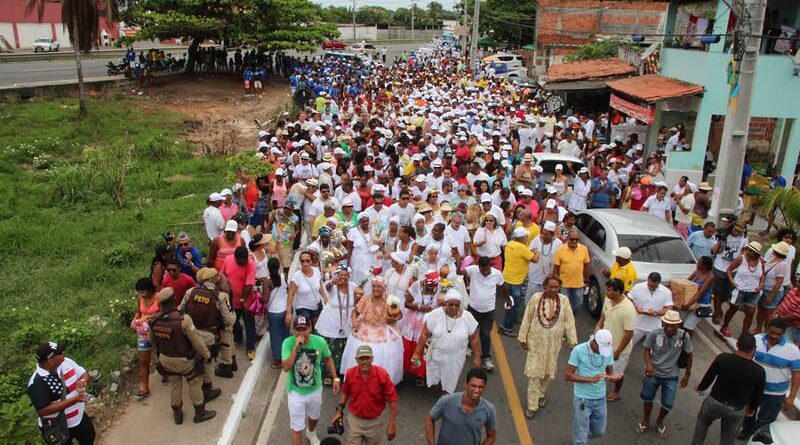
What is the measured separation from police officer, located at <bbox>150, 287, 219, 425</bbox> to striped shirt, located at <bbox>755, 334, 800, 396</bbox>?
5231 millimetres

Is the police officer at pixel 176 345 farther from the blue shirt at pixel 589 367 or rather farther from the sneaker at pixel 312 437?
the blue shirt at pixel 589 367

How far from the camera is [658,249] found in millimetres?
8797

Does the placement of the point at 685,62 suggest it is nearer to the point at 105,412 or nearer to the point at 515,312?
the point at 515,312

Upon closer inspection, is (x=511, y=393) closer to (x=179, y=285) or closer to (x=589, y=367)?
(x=589, y=367)

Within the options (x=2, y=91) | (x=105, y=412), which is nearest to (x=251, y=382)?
(x=105, y=412)

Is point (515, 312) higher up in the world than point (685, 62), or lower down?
lower down

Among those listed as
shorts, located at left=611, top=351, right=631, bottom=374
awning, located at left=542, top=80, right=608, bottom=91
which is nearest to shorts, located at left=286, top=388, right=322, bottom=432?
shorts, located at left=611, top=351, right=631, bottom=374

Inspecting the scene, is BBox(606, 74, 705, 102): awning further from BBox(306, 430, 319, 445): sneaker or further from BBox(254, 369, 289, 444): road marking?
BBox(306, 430, 319, 445): sneaker

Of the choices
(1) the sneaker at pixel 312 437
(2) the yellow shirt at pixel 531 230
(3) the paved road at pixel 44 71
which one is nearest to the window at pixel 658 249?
(2) the yellow shirt at pixel 531 230

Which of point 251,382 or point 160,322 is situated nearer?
point 160,322

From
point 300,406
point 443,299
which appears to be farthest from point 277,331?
point 443,299

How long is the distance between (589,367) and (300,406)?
2585 mm

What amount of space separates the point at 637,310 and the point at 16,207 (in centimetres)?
1227

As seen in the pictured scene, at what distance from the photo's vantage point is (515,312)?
8.55 meters
